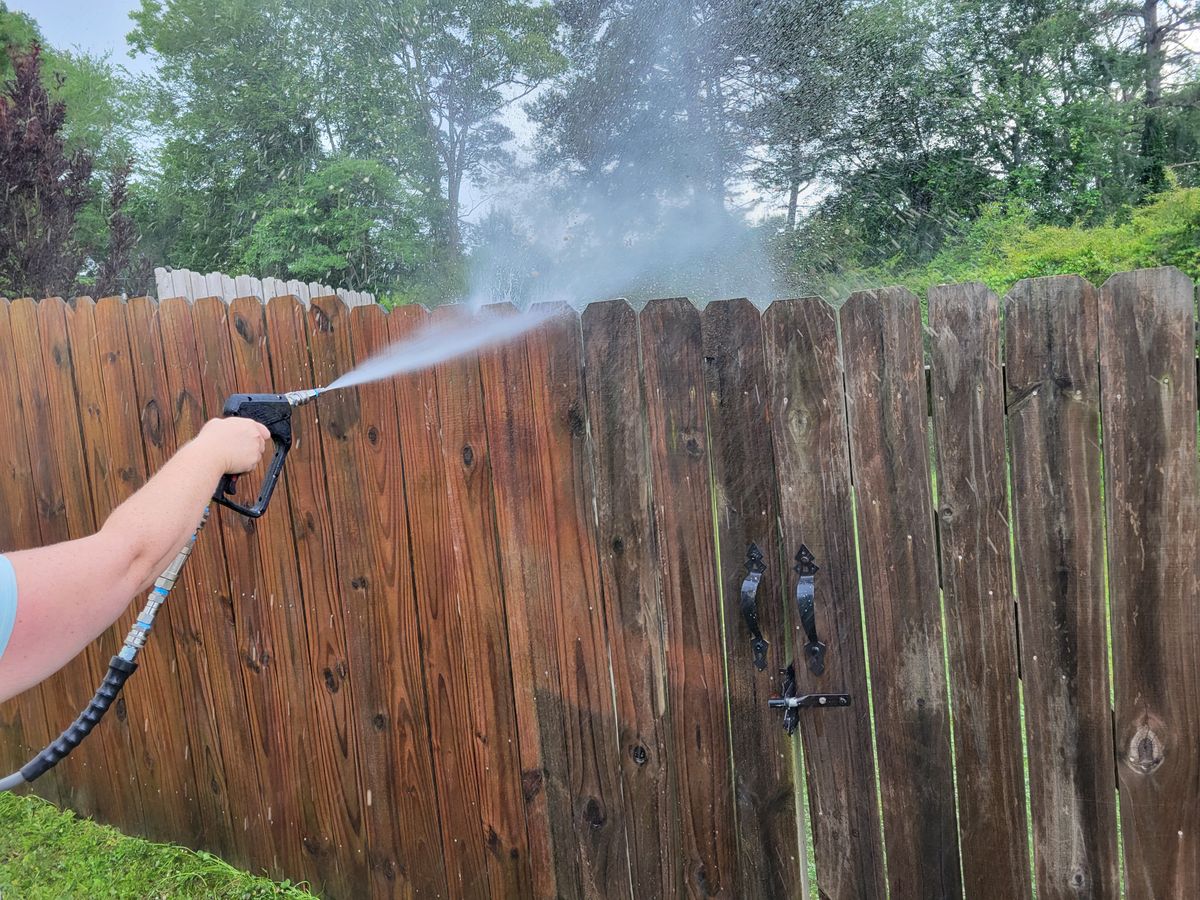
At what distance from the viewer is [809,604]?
7.05 feet

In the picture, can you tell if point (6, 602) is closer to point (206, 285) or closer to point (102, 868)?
point (102, 868)

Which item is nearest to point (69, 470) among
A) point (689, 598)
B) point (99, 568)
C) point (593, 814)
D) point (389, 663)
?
point (389, 663)

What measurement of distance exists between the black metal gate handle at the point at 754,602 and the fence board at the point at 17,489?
10.4 feet

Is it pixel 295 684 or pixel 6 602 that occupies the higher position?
pixel 6 602

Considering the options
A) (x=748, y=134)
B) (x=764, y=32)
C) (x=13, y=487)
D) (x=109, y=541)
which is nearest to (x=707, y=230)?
(x=748, y=134)

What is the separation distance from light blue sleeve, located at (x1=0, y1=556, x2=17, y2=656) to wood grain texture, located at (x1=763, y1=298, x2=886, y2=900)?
1.72 metres

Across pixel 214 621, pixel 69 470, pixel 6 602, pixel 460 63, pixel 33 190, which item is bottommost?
pixel 214 621

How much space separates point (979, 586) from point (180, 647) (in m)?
2.91

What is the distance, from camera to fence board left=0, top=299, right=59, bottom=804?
3.53m

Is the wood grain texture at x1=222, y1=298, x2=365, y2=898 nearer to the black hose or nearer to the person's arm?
the black hose

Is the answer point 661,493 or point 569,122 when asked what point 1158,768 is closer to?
point 661,493

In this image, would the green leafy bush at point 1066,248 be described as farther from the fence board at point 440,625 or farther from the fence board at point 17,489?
the fence board at point 17,489

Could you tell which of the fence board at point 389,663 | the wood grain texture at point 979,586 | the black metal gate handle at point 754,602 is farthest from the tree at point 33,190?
the wood grain texture at point 979,586

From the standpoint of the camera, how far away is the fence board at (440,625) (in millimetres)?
2648
